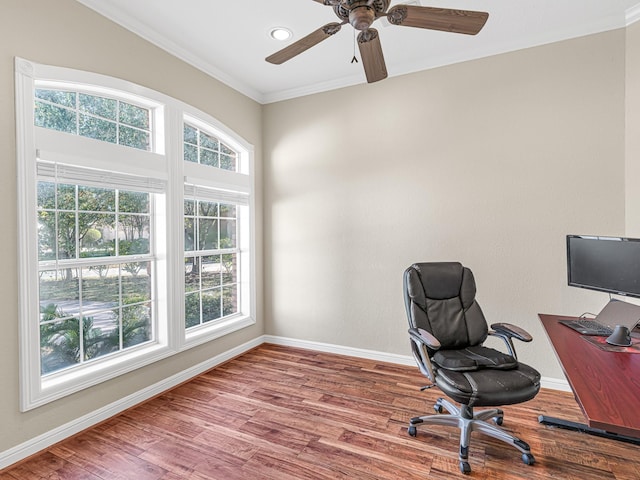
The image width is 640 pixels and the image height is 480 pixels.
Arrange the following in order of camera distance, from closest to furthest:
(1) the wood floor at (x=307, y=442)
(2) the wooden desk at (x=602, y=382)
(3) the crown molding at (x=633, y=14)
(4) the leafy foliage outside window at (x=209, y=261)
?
(2) the wooden desk at (x=602, y=382)
(1) the wood floor at (x=307, y=442)
(3) the crown molding at (x=633, y=14)
(4) the leafy foliage outside window at (x=209, y=261)

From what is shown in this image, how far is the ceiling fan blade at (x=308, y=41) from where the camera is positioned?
173 cm

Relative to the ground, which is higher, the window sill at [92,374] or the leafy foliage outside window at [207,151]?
the leafy foliage outside window at [207,151]

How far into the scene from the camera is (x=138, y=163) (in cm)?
263

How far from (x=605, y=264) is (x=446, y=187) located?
4.59ft

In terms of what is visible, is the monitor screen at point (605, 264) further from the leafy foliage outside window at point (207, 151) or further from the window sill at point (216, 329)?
the leafy foliage outside window at point (207, 151)

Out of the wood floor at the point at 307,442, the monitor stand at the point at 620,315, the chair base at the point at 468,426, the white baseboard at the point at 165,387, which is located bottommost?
the wood floor at the point at 307,442

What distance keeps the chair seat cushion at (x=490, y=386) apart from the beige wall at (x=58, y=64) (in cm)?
238

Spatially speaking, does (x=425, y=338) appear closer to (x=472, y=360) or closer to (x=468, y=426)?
(x=472, y=360)

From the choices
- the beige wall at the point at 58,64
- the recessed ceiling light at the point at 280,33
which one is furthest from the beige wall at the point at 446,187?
the beige wall at the point at 58,64

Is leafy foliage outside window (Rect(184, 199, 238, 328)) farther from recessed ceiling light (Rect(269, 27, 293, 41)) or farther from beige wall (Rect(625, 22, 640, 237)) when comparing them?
beige wall (Rect(625, 22, 640, 237))

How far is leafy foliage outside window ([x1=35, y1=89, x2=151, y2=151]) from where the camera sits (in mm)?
2184

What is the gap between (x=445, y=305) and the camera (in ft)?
7.86


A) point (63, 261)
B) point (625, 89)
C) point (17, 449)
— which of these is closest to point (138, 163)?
point (63, 261)

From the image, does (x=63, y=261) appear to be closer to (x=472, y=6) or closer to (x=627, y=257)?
(x=472, y=6)
